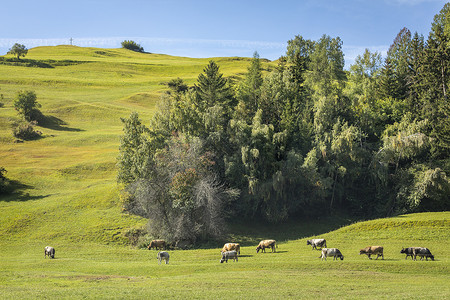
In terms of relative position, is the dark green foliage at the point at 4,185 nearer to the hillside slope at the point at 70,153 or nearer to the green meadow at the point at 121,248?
the hillside slope at the point at 70,153

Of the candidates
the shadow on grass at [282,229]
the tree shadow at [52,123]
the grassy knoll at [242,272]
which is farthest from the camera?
the tree shadow at [52,123]

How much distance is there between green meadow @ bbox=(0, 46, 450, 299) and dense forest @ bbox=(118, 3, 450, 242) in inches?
173

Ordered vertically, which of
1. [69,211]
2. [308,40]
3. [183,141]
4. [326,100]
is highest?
[308,40]

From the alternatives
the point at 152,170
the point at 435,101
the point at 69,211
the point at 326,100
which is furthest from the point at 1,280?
the point at 435,101

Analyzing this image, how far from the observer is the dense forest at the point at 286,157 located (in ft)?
162

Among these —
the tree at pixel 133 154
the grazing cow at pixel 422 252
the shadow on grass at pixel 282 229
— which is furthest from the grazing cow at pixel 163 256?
the grazing cow at pixel 422 252

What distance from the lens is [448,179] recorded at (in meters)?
54.1

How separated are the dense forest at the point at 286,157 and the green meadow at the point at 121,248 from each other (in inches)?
173

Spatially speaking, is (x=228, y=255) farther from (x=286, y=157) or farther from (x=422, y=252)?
(x=286, y=157)

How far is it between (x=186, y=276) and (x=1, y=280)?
1341 centimetres

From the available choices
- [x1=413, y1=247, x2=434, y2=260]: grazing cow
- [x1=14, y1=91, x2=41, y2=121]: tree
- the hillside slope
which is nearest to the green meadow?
the hillside slope

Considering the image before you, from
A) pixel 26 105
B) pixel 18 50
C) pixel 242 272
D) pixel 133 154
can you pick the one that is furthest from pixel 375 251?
pixel 18 50

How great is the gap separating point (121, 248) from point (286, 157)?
94.8ft

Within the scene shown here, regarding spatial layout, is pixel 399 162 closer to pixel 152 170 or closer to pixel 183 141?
pixel 183 141
